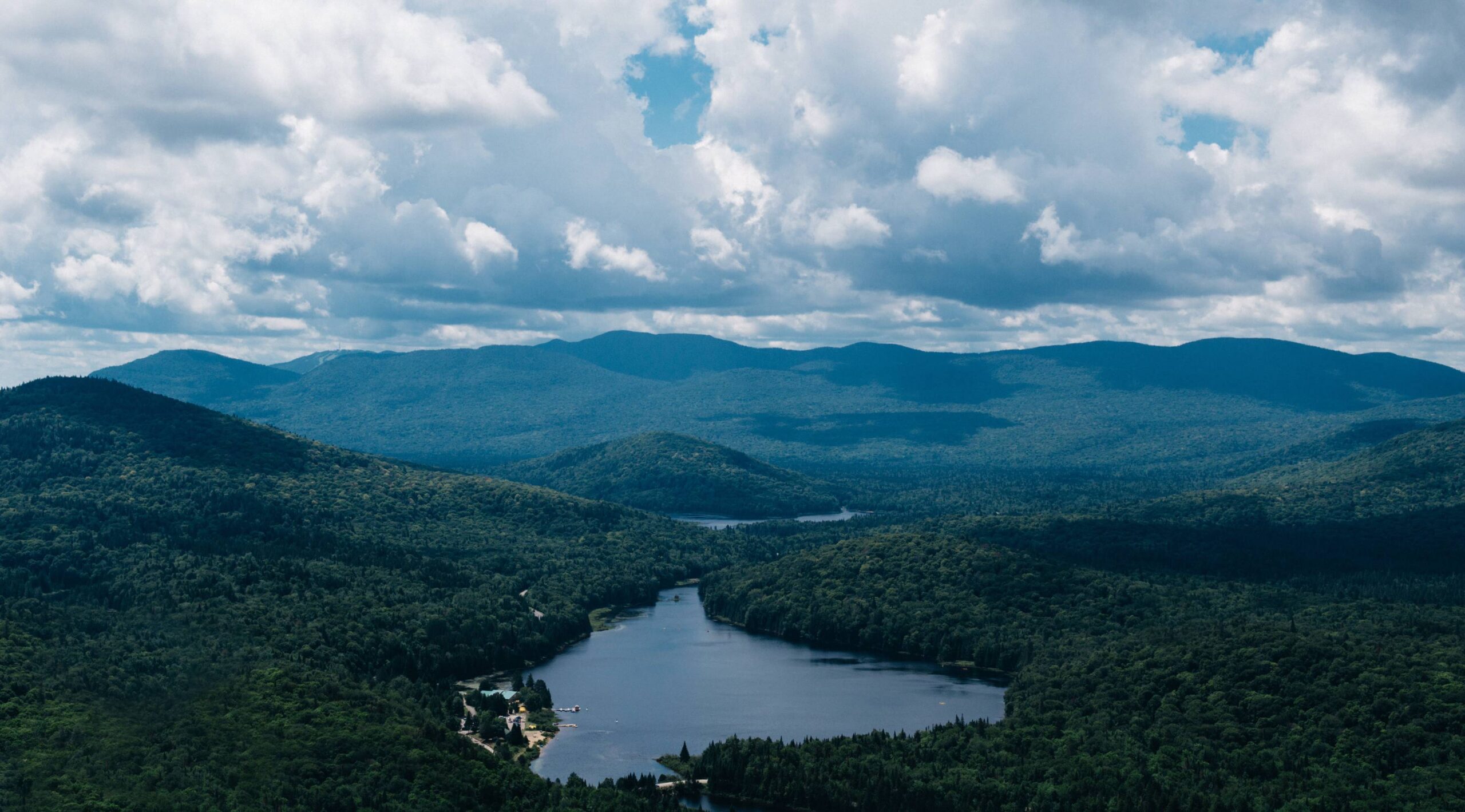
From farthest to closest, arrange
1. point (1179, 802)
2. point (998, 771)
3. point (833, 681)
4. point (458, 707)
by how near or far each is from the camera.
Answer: point (833, 681), point (458, 707), point (998, 771), point (1179, 802)

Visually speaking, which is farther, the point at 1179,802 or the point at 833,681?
the point at 833,681

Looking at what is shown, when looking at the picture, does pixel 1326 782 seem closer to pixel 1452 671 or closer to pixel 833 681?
pixel 1452 671

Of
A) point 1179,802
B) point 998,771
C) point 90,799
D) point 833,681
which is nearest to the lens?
point 90,799

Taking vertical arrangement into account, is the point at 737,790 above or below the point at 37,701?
below

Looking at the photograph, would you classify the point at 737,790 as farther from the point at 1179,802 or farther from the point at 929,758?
the point at 1179,802

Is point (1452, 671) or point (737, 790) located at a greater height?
point (1452, 671)

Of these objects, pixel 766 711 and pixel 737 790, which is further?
pixel 766 711

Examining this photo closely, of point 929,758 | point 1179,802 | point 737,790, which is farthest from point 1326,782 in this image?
point 737,790

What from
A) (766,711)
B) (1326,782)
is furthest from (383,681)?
(1326,782)

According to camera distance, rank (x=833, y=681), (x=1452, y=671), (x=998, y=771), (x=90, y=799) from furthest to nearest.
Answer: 1. (x=833, y=681)
2. (x=1452, y=671)
3. (x=998, y=771)
4. (x=90, y=799)
